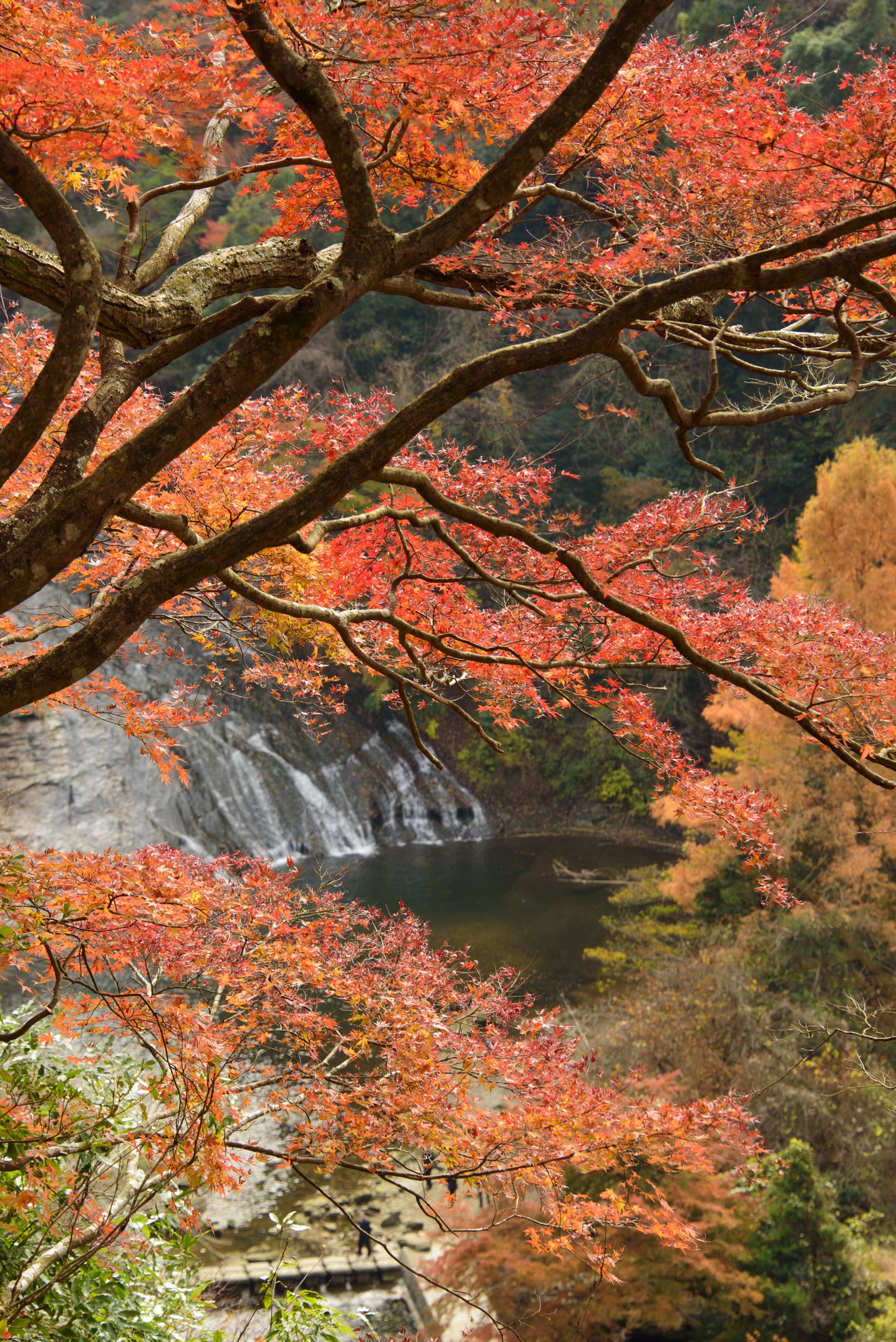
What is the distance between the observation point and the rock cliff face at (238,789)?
11.9m

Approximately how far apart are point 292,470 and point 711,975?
579 cm

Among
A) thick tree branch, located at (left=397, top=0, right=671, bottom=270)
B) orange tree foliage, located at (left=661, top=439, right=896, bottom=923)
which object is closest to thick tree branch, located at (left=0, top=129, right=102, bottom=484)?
thick tree branch, located at (left=397, top=0, right=671, bottom=270)

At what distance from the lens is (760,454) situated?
1644cm

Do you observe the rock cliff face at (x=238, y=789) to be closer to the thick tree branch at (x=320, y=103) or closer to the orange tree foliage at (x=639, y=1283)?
the orange tree foliage at (x=639, y=1283)

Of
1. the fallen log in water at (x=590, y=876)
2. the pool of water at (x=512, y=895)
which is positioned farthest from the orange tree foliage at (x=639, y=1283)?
the fallen log in water at (x=590, y=876)

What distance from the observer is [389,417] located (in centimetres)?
370

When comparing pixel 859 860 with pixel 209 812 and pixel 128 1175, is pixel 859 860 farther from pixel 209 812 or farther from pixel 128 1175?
pixel 209 812

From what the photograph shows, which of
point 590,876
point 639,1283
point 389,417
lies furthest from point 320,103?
point 590,876

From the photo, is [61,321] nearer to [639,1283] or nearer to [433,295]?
[433,295]

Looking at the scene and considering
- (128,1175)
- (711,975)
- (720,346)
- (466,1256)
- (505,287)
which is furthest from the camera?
(711,975)

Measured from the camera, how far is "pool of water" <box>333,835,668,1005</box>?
11.0m

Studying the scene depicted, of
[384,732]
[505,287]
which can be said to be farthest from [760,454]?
[505,287]

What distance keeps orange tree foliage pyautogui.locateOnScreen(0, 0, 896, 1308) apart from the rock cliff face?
7.45 m

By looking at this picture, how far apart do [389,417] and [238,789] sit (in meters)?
10.6
